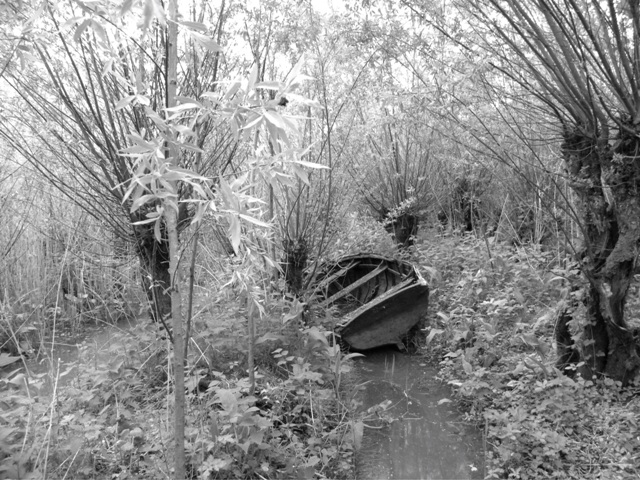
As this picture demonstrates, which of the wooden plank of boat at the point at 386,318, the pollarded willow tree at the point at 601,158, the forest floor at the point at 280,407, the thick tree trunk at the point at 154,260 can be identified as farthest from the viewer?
the wooden plank of boat at the point at 386,318

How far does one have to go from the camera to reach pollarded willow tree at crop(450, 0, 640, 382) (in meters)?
3.19

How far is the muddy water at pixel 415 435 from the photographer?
3375 millimetres

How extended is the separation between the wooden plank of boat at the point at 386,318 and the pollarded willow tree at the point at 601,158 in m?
1.85

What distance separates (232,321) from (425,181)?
16.6 feet

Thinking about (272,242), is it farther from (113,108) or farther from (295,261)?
(295,261)

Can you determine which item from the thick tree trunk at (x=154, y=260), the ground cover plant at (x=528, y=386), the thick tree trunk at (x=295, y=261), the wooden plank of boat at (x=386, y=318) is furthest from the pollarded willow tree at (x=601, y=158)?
the thick tree trunk at (x=154, y=260)

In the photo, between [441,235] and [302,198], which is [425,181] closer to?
[441,235]

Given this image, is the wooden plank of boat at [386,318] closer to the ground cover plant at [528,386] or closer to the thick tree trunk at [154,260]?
the ground cover plant at [528,386]

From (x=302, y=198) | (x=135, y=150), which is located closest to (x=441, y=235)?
(x=302, y=198)

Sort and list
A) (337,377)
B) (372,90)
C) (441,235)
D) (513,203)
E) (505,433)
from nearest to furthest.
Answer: (505,433), (337,377), (372,90), (513,203), (441,235)

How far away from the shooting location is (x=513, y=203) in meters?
7.86

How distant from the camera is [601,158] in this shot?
3.40 meters

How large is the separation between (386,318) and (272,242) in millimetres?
2345

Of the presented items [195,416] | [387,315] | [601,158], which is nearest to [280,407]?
[195,416]
